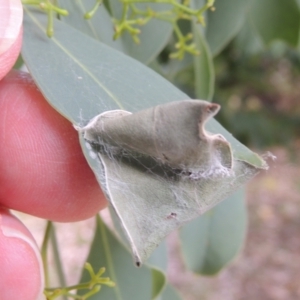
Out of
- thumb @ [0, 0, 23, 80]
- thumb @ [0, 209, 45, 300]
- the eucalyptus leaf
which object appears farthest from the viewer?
thumb @ [0, 209, 45, 300]

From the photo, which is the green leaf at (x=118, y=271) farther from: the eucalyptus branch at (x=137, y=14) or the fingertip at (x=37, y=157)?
the eucalyptus branch at (x=137, y=14)

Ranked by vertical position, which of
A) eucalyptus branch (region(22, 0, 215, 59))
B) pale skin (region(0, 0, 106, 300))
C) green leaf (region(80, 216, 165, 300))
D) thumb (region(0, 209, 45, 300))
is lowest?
green leaf (region(80, 216, 165, 300))

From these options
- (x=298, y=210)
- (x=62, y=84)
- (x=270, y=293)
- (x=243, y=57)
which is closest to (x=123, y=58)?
(x=62, y=84)

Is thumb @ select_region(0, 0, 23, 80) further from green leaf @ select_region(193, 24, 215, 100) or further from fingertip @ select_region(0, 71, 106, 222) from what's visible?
green leaf @ select_region(193, 24, 215, 100)

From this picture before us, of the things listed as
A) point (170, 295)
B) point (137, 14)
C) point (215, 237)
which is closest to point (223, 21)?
point (137, 14)

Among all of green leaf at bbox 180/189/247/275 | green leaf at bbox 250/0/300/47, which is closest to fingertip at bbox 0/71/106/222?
green leaf at bbox 180/189/247/275

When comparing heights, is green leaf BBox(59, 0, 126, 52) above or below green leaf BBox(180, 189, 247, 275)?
above

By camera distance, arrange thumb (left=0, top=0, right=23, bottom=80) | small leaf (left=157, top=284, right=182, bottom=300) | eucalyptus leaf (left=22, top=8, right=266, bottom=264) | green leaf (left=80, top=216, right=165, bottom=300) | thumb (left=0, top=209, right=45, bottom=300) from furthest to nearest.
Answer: small leaf (left=157, top=284, right=182, bottom=300) < green leaf (left=80, top=216, right=165, bottom=300) < thumb (left=0, top=209, right=45, bottom=300) < thumb (left=0, top=0, right=23, bottom=80) < eucalyptus leaf (left=22, top=8, right=266, bottom=264)

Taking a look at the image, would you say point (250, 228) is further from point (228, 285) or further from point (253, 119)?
point (253, 119)
